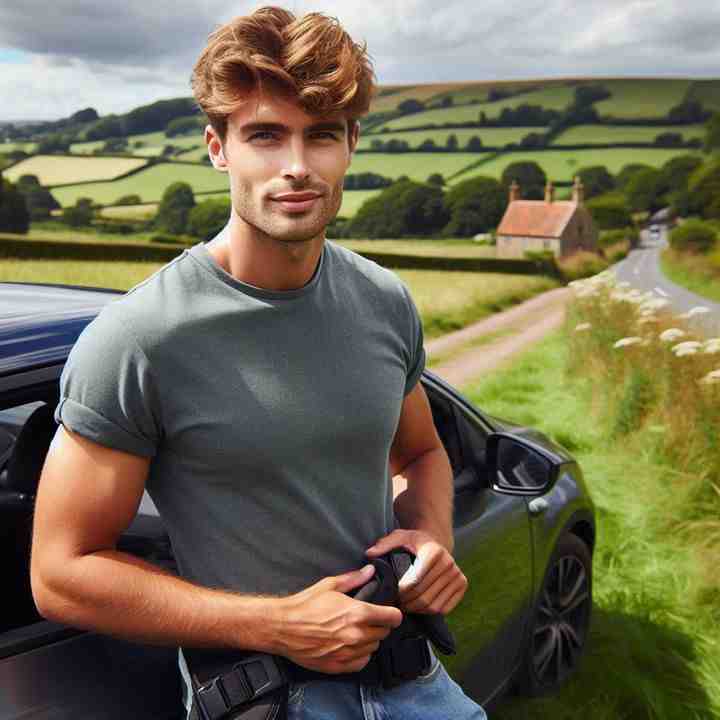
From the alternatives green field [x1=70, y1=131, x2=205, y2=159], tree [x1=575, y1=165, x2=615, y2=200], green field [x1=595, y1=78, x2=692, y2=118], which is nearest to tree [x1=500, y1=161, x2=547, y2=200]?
tree [x1=575, y1=165, x2=615, y2=200]

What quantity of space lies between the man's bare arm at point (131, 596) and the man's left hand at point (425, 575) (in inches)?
5.9

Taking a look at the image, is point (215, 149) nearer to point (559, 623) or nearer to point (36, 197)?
point (559, 623)

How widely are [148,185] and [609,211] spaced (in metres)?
46.3

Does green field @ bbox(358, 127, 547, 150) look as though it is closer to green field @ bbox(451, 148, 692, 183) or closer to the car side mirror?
green field @ bbox(451, 148, 692, 183)

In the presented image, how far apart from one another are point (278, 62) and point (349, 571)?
95 cm

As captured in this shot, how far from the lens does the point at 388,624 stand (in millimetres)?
1615

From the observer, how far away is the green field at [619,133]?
98.7 meters

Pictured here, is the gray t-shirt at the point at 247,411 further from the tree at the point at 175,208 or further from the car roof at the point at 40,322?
the tree at the point at 175,208

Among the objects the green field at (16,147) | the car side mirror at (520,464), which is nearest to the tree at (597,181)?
the green field at (16,147)

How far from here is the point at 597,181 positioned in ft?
301

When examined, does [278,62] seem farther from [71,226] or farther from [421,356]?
[71,226]

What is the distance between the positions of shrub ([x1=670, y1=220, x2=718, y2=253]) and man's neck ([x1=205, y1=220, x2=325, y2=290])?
50918mm

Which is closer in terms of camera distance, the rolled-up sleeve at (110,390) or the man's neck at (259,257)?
the rolled-up sleeve at (110,390)

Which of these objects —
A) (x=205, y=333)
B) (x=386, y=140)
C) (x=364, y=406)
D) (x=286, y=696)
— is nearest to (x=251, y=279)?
(x=205, y=333)
